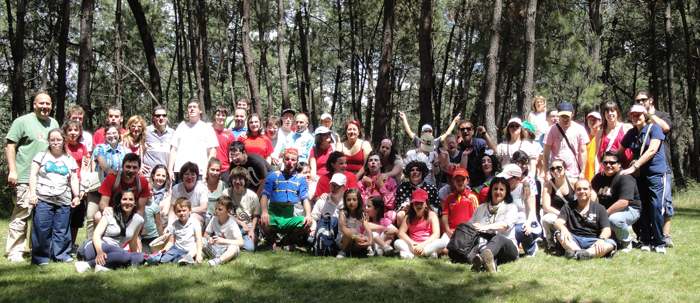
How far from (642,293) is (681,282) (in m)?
0.67

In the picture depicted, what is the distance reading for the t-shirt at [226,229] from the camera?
570 cm

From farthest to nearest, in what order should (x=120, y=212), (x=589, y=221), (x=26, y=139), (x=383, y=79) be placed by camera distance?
(x=383, y=79) → (x=589, y=221) → (x=26, y=139) → (x=120, y=212)

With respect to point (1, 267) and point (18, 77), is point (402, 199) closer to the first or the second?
point (1, 267)

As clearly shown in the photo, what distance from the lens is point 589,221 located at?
18.5 ft

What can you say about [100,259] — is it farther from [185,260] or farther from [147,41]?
[147,41]

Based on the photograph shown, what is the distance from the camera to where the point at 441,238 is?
5.66m

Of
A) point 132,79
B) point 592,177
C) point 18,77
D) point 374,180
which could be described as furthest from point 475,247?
point 132,79

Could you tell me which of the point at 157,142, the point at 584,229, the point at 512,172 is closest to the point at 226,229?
→ the point at 157,142

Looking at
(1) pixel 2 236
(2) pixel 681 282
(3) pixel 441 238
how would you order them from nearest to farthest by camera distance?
1. (2) pixel 681 282
2. (3) pixel 441 238
3. (1) pixel 2 236

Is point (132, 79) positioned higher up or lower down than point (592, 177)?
higher up

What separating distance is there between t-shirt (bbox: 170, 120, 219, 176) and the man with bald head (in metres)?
1.52

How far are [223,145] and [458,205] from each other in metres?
3.43

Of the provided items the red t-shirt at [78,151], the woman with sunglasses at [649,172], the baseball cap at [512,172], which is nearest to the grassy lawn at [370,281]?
the woman with sunglasses at [649,172]

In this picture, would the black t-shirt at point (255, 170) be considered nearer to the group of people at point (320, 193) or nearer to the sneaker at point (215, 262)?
the group of people at point (320, 193)
